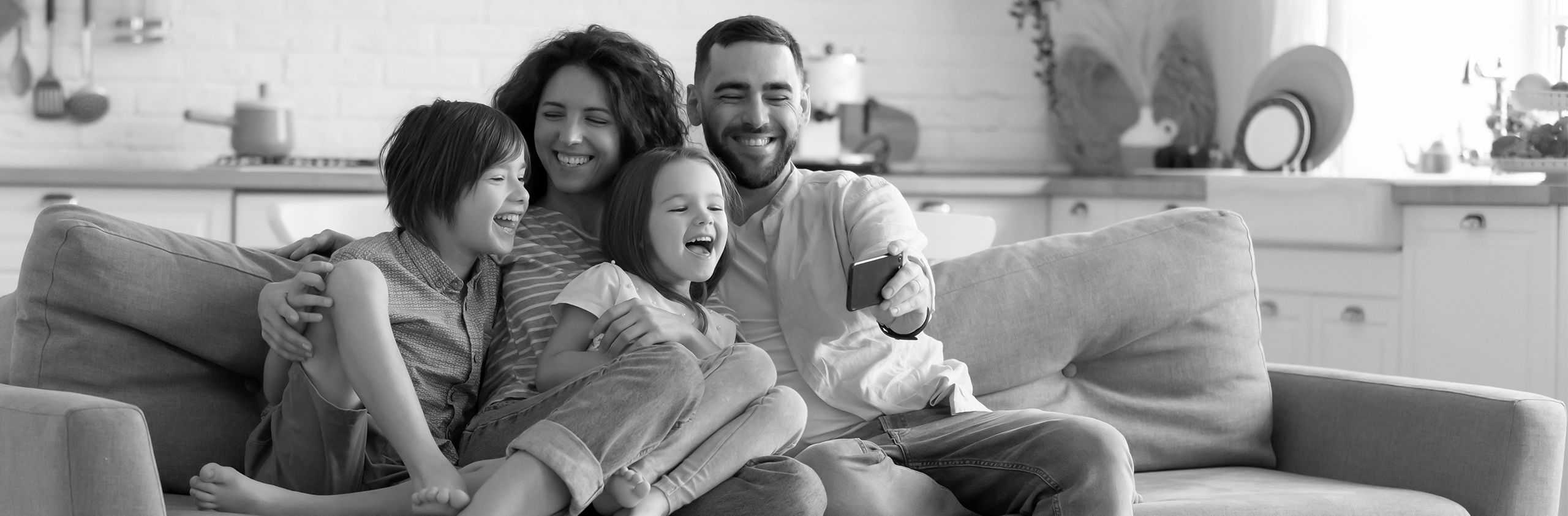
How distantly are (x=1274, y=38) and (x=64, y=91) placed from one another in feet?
10.9

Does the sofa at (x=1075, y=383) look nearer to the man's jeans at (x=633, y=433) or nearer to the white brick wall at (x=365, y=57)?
the man's jeans at (x=633, y=433)

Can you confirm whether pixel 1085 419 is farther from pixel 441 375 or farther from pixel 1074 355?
pixel 441 375

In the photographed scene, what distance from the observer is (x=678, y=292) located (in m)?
1.93

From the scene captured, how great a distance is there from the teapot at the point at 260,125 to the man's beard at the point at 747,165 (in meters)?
2.25

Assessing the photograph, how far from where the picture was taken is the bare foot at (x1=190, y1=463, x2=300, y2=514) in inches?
62.6

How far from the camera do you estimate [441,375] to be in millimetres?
1818

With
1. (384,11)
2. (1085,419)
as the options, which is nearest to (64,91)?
(384,11)

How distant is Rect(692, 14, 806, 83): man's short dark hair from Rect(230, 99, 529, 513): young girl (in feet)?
1.11

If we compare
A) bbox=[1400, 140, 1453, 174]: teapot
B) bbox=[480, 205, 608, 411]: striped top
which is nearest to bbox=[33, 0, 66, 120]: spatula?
bbox=[480, 205, 608, 411]: striped top

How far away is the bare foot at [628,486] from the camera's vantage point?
158 cm

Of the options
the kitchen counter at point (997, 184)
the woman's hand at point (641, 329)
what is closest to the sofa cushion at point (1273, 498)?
the woman's hand at point (641, 329)

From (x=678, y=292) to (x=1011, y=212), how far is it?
2.40 m

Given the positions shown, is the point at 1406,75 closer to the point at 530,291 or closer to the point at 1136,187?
the point at 1136,187

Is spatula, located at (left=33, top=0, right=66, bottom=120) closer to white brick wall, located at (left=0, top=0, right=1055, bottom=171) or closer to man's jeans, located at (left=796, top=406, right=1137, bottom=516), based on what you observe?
white brick wall, located at (left=0, top=0, right=1055, bottom=171)
